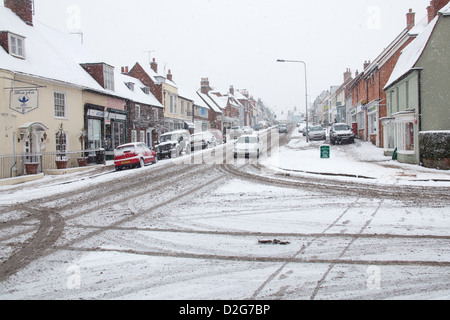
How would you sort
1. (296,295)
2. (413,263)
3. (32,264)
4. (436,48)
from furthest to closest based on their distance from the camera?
1. (436,48)
2. (32,264)
3. (413,263)
4. (296,295)

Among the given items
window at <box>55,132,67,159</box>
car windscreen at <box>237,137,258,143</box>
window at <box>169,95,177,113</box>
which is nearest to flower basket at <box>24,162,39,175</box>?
window at <box>55,132,67,159</box>

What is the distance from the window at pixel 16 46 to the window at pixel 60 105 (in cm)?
288

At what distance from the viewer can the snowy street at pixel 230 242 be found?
4.74 meters

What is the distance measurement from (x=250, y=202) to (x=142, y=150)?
13.0 m

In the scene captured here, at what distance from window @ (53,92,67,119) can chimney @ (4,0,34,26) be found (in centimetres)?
610

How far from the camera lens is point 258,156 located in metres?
24.9

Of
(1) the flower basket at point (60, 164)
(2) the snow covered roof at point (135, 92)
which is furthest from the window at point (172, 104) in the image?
(1) the flower basket at point (60, 164)

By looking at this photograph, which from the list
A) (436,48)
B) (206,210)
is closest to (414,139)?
(436,48)

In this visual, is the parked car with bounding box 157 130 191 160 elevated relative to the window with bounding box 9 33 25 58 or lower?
lower

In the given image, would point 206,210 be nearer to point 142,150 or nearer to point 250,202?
point 250,202

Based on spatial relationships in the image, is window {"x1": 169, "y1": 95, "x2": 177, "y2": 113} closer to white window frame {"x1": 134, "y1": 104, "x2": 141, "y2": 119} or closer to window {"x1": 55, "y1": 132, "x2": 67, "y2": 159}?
white window frame {"x1": 134, "y1": 104, "x2": 141, "y2": 119}

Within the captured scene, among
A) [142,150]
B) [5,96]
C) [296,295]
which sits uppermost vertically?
[5,96]

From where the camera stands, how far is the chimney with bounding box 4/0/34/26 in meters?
23.5

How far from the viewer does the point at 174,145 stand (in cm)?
2683
